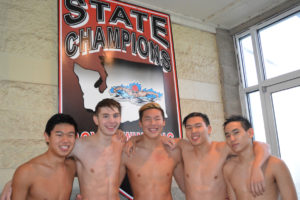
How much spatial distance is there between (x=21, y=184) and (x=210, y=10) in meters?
3.82

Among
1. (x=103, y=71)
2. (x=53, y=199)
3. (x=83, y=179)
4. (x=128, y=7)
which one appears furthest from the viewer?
(x=128, y=7)

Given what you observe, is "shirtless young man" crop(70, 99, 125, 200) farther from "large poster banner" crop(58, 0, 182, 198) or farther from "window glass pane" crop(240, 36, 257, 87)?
"window glass pane" crop(240, 36, 257, 87)

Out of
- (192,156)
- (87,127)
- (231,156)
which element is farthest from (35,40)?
(231,156)

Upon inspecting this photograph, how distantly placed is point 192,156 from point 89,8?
2328 mm

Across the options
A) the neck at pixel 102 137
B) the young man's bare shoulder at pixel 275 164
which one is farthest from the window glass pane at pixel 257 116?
the neck at pixel 102 137

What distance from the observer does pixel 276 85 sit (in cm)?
454

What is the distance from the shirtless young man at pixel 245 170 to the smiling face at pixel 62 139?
138 centimetres

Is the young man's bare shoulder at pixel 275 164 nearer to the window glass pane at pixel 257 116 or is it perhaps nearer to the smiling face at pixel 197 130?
the smiling face at pixel 197 130

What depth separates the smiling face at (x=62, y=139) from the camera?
2.27 m

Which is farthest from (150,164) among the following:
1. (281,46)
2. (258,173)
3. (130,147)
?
(281,46)

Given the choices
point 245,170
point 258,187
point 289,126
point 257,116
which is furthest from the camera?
point 257,116

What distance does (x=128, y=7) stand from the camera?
4090 mm

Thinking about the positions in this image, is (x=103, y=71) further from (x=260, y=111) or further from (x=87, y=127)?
(x=260, y=111)

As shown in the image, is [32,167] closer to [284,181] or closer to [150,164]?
[150,164]
